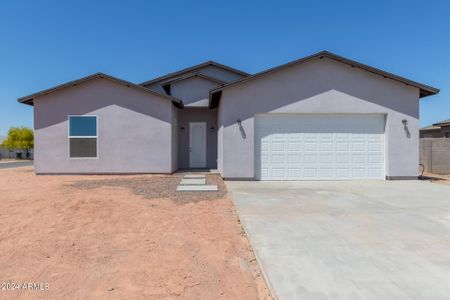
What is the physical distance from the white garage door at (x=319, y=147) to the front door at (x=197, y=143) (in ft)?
16.6

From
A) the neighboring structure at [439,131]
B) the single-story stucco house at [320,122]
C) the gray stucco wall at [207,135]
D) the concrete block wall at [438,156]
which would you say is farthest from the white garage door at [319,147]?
the neighboring structure at [439,131]

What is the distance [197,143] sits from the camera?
1511 cm

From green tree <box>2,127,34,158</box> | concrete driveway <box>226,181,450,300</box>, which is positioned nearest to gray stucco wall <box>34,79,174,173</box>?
concrete driveway <box>226,181,450,300</box>

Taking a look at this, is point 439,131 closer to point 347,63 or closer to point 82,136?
point 347,63

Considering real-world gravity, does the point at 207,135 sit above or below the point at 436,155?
above

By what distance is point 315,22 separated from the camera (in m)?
14.3

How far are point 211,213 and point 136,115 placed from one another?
8.19 metres

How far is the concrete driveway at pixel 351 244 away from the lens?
107 inches

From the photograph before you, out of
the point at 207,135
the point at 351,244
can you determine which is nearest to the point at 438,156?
the point at 207,135

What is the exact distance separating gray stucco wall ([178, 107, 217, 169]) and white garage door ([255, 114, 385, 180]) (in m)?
4.74

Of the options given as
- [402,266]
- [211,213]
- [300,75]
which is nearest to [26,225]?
[211,213]

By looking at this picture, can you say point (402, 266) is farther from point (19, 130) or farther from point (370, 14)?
point (19, 130)

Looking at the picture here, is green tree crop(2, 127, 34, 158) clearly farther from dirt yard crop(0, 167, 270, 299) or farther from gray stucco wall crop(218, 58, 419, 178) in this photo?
gray stucco wall crop(218, 58, 419, 178)

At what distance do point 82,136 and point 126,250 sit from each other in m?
10.2
